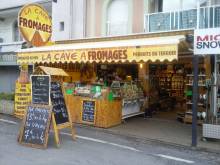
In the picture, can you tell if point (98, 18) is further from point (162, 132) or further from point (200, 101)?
point (162, 132)

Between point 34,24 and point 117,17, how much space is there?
3752 millimetres

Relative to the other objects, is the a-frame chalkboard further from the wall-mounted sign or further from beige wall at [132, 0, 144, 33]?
beige wall at [132, 0, 144, 33]

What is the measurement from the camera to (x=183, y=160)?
25.9ft

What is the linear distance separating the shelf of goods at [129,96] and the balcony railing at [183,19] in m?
2.34

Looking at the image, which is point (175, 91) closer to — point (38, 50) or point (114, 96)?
point (114, 96)

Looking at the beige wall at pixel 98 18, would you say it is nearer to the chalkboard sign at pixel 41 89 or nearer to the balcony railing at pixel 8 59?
the balcony railing at pixel 8 59

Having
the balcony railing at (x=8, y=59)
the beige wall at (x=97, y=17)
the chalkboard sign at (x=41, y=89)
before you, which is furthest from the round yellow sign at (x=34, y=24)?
the balcony railing at (x=8, y=59)

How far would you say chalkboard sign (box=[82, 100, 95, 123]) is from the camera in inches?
459

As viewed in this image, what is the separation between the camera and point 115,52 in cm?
994

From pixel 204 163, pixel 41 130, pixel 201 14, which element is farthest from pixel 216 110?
pixel 41 130

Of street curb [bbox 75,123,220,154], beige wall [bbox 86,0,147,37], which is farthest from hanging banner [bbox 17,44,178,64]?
beige wall [bbox 86,0,147,37]

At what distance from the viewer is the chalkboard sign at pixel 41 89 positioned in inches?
343

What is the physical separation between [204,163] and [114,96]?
483cm

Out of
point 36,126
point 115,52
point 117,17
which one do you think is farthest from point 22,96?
point 117,17
